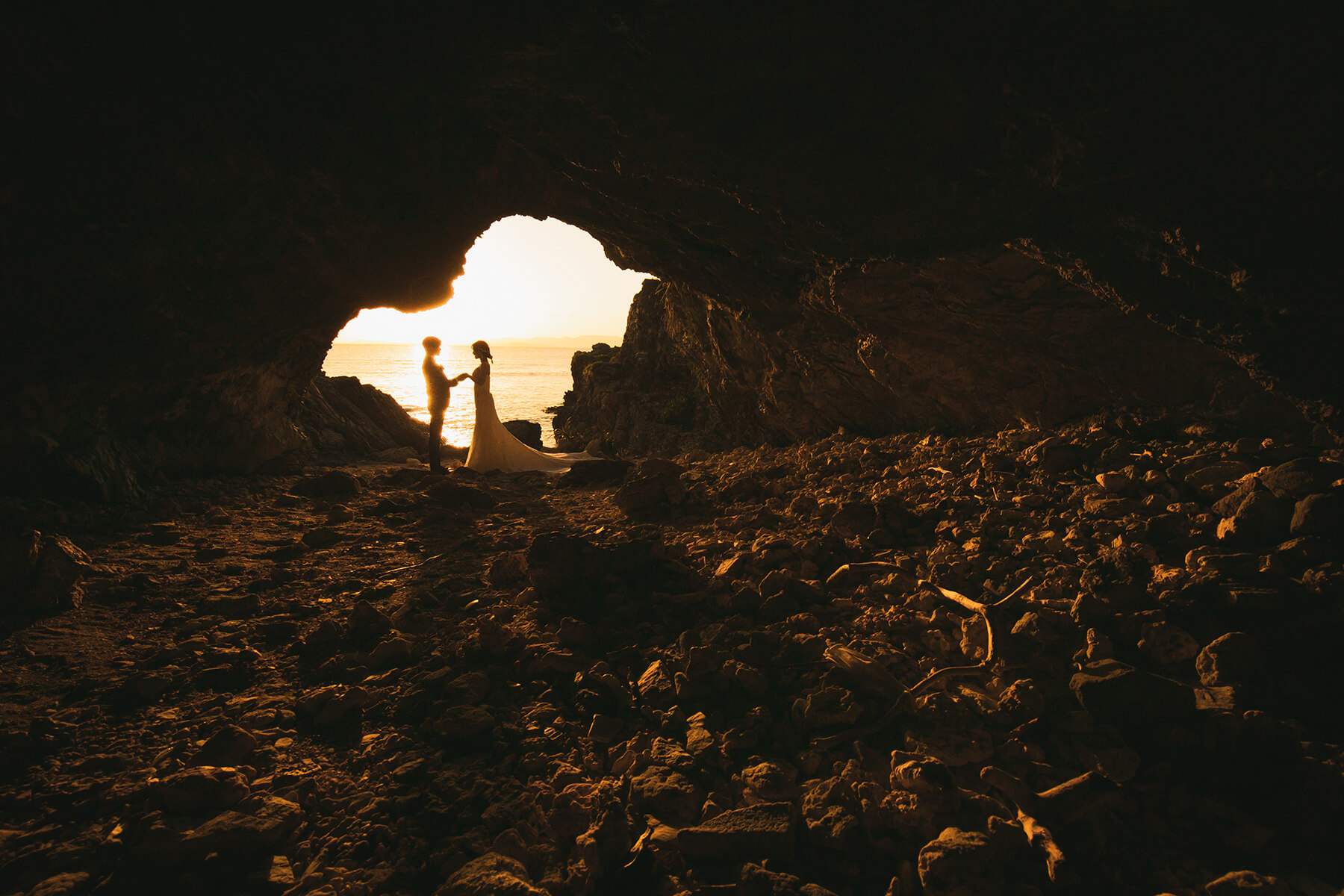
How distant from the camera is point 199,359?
5688 millimetres

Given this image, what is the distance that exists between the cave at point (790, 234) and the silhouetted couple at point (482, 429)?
2780mm

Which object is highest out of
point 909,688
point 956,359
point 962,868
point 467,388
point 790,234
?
point 467,388

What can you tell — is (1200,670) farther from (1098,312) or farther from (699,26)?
(699,26)

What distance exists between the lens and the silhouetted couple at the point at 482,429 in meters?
9.45

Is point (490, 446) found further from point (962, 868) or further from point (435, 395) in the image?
point (962, 868)

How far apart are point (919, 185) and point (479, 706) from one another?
3.58m

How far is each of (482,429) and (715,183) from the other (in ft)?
23.1

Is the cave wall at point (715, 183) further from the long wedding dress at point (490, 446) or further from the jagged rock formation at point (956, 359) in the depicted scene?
the long wedding dress at point (490, 446)

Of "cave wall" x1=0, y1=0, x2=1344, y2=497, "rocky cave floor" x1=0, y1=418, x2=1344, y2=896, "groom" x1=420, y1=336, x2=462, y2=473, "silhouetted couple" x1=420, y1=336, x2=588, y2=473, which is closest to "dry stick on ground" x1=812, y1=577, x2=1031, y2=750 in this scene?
"rocky cave floor" x1=0, y1=418, x2=1344, y2=896

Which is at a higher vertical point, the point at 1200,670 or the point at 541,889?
the point at 1200,670

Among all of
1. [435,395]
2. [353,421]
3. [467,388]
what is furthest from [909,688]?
[467,388]

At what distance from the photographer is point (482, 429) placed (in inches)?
384

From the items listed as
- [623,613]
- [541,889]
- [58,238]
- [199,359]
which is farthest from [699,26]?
[199,359]

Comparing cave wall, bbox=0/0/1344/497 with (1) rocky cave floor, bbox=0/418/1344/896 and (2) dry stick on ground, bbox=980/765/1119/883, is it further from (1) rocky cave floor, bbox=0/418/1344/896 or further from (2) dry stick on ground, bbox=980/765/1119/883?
(2) dry stick on ground, bbox=980/765/1119/883
